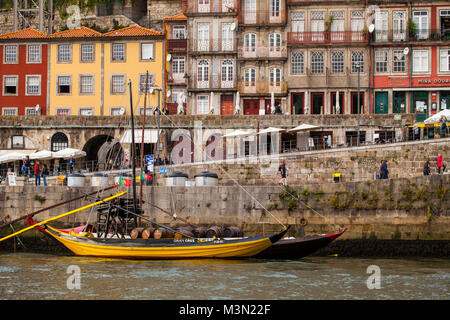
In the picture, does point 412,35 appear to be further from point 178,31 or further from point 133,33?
point 133,33

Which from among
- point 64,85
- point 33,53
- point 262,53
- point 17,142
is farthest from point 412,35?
point 33,53

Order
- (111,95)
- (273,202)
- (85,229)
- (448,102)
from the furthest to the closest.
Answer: (111,95) → (448,102) → (273,202) → (85,229)

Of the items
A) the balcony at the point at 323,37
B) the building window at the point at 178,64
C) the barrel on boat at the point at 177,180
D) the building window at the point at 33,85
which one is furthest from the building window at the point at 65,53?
the barrel on boat at the point at 177,180

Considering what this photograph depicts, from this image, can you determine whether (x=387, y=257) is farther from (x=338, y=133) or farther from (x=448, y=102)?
(x=448, y=102)

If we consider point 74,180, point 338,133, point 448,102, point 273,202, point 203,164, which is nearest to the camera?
point 273,202

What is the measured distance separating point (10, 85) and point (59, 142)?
1021 cm

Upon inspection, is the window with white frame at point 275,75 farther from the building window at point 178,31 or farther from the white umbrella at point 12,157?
the white umbrella at point 12,157

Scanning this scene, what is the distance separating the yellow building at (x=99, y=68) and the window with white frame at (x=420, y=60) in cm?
1686

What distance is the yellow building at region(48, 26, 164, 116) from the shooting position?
167 ft

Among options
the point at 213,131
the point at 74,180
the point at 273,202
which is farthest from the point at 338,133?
the point at 74,180

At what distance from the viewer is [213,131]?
42.4 m

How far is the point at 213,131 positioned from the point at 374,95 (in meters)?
11.8

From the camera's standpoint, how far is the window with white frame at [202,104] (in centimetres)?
4877

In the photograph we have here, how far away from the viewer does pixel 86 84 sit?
2015 inches
